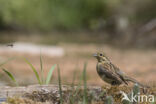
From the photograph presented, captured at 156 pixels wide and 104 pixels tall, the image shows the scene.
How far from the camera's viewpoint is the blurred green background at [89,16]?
26734mm

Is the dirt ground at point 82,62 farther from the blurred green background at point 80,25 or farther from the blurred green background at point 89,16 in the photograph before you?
the blurred green background at point 89,16

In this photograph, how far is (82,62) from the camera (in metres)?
18.5

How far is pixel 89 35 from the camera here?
30641 millimetres

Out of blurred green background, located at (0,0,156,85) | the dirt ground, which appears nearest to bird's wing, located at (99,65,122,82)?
the dirt ground

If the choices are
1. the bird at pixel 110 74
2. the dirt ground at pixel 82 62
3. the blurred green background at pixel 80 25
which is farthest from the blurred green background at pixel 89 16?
the bird at pixel 110 74

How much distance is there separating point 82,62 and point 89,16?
10410 millimetres

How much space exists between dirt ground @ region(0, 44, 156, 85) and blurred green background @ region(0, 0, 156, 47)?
285 centimetres

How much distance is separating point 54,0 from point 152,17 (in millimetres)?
7206

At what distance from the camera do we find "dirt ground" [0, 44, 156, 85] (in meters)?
14.5

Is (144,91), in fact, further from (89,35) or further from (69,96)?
(89,35)

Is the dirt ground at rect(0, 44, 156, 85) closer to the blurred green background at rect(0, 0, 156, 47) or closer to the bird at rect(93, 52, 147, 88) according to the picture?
the blurred green background at rect(0, 0, 156, 47)

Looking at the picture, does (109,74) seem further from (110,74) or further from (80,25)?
(80,25)

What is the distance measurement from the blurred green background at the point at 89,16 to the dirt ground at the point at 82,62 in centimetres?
285

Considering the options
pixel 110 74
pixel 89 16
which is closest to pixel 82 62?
pixel 89 16
